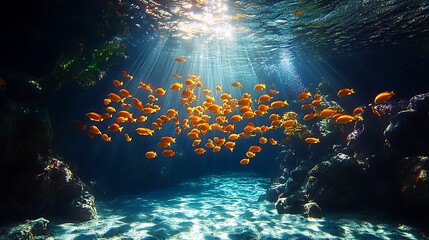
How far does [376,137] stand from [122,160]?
51.4ft

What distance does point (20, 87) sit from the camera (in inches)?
348

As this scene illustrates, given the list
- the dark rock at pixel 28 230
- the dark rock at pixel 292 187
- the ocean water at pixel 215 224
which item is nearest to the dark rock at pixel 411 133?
the ocean water at pixel 215 224

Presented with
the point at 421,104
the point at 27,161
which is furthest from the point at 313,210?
the point at 27,161

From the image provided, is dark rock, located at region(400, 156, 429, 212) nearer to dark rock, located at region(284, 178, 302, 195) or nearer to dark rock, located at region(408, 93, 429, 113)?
dark rock, located at region(408, 93, 429, 113)

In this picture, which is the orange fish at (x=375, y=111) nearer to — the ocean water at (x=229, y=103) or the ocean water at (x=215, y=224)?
the ocean water at (x=229, y=103)

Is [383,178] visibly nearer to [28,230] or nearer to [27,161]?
[28,230]

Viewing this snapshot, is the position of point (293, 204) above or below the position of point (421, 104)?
below

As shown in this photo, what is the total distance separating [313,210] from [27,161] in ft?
34.3

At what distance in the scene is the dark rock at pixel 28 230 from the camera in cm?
710

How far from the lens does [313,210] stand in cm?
994

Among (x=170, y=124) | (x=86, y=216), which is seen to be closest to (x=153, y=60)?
(x=170, y=124)

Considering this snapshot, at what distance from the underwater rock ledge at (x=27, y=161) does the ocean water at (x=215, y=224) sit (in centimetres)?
115

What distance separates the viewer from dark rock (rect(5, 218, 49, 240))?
23.3 ft

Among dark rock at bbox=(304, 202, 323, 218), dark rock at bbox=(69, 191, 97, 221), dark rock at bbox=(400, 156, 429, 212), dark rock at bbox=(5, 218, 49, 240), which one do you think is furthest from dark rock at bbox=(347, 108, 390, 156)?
dark rock at bbox=(5, 218, 49, 240)
